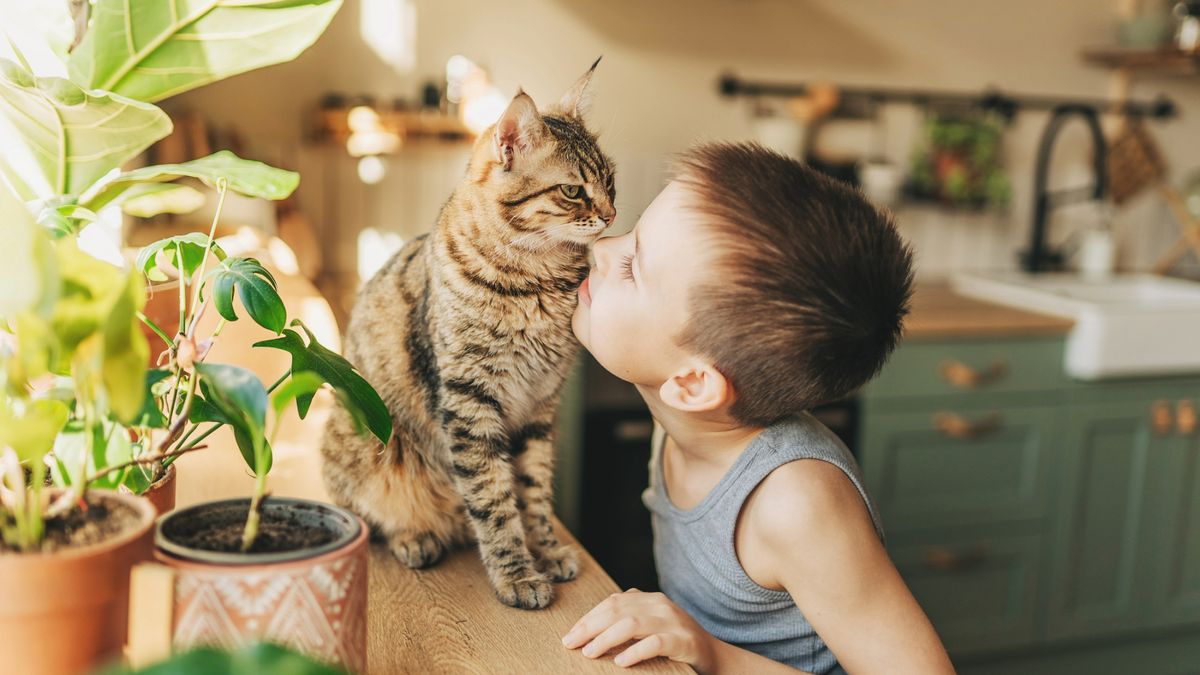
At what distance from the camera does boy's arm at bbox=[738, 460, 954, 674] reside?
818mm

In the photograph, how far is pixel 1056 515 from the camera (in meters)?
2.56

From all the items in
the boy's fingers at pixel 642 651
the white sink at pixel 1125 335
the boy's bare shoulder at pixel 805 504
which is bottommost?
the white sink at pixel 1125 335

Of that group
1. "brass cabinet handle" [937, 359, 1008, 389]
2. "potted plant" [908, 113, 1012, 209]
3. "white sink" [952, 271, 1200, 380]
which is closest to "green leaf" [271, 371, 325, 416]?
"brass cabinet handle" [937, 359, 1008, 389]

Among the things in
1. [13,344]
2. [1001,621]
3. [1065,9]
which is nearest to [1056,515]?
[1001,621]

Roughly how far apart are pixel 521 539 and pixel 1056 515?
6.95 feet

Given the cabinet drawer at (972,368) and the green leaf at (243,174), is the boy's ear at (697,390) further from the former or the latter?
the cabinet drawer at (972,368)

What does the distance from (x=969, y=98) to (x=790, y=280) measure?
2.57 m

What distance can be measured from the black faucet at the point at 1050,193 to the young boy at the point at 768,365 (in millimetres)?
2446

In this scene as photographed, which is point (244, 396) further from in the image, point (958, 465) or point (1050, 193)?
point (1050, 193)

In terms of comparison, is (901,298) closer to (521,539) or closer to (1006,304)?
(521,539)

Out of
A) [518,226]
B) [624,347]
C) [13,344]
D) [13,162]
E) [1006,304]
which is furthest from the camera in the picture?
[1006,304]

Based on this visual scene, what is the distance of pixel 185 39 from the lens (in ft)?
2.50

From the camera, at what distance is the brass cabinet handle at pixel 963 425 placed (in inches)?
95.8

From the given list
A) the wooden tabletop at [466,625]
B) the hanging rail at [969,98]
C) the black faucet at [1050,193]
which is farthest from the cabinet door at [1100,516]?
the wooden tabletop at [466,625]
